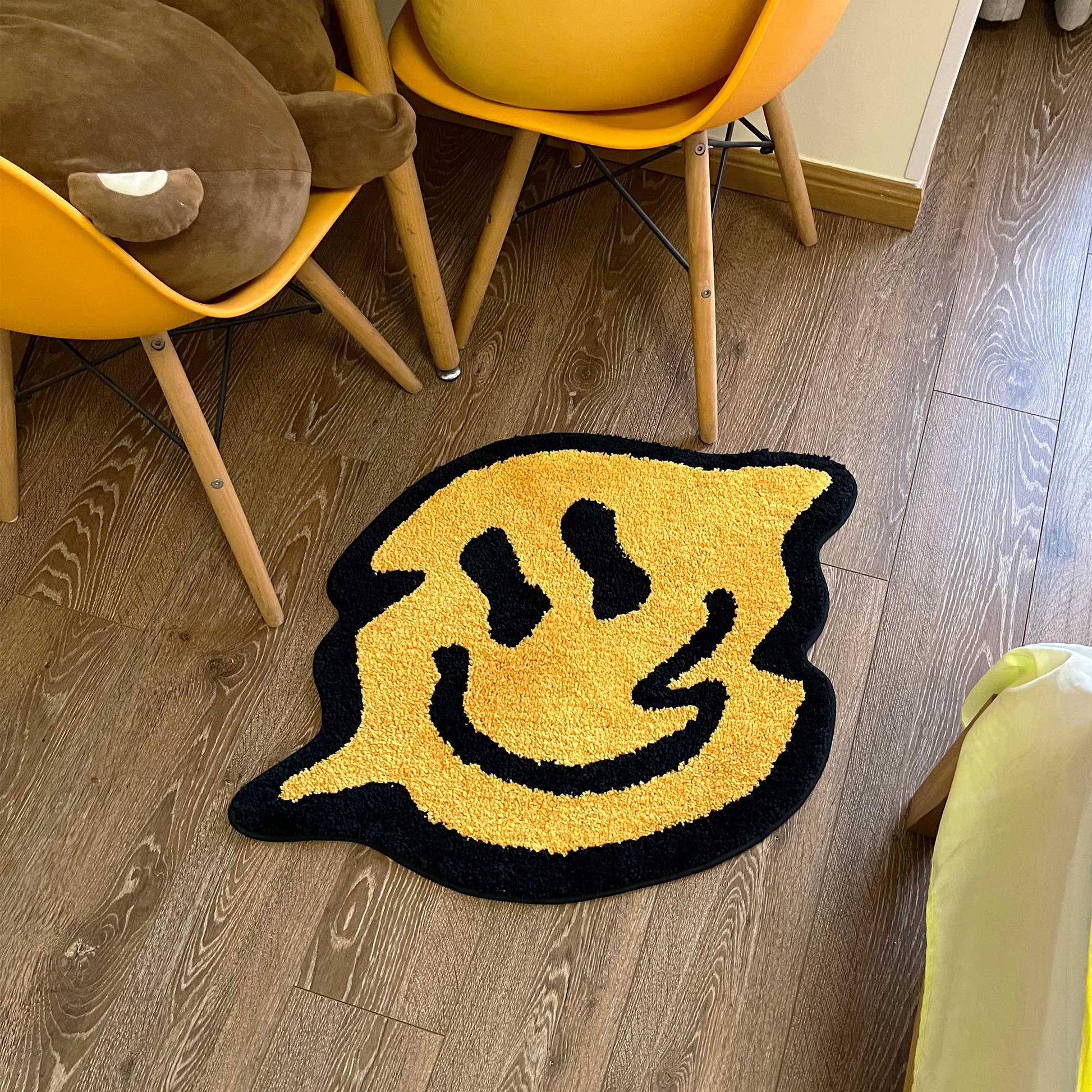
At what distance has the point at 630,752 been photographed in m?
1.37

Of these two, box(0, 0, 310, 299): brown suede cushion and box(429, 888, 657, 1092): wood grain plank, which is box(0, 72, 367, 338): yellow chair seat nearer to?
box(0, 0, 310, 299): brown suede cushion

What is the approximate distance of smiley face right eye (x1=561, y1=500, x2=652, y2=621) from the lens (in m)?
1.48

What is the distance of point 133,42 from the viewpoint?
1.10m

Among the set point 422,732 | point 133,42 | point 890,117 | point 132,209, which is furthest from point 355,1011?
point 890,117

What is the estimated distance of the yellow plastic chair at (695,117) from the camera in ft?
4.02

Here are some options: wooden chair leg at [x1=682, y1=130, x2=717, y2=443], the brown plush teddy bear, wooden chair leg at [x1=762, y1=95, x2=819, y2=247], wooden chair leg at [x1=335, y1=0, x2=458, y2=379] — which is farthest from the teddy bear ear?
wooden chair leg at [x1=762, y1=95, x2=819, y2=247]

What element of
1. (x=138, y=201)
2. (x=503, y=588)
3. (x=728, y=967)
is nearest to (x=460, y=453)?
(x=503, y=588)

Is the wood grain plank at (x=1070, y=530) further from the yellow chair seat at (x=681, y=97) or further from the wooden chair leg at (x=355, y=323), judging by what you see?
the wooden chair leg at (x=355, y=323)

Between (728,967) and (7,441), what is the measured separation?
1.13 meters

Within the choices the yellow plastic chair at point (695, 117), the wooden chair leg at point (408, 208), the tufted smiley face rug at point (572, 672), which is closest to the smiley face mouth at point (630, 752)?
the tufted smiley face rug at point (572, 672)

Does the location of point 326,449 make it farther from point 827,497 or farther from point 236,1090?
point 236,1090

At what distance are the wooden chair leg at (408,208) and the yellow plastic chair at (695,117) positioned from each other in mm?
54

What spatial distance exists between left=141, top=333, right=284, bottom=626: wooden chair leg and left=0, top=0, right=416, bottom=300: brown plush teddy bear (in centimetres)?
11

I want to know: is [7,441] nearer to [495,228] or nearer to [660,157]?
[495,228]
